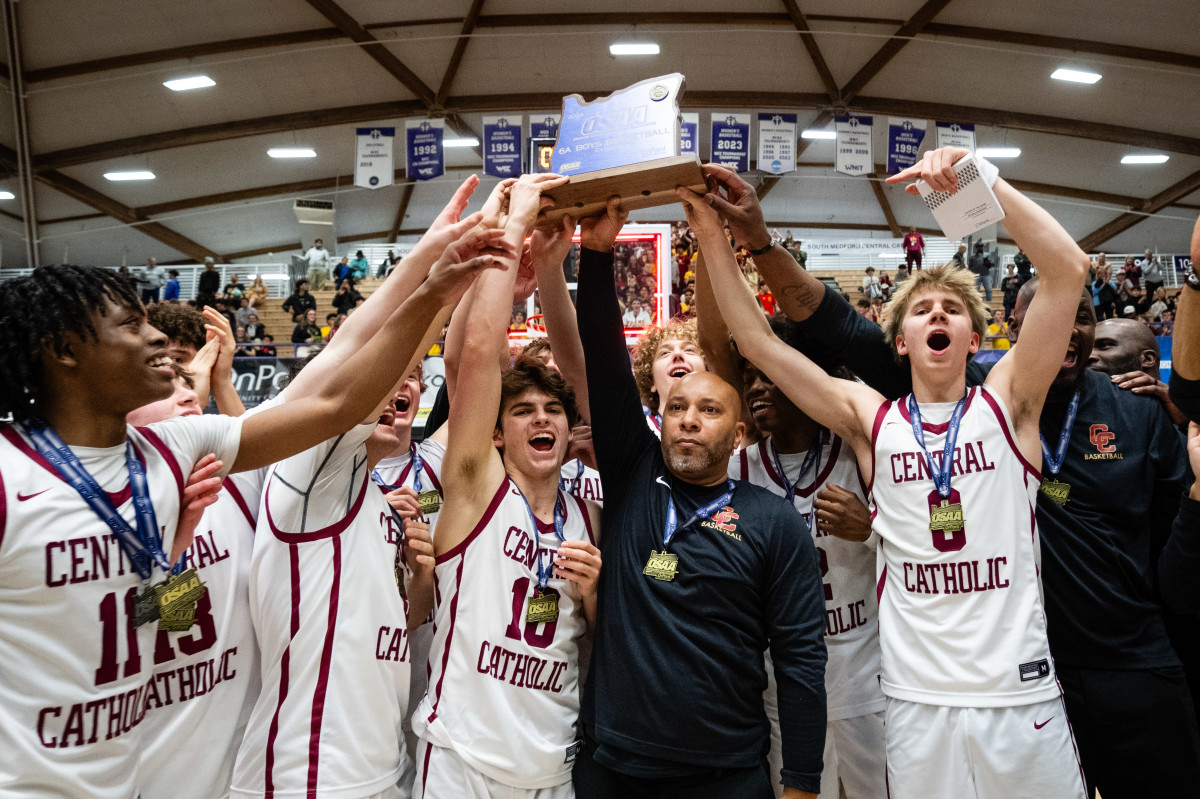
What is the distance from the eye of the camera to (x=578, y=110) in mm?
3016

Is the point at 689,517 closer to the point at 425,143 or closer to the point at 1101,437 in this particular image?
the point at 1101,437

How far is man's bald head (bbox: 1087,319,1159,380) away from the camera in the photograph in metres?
4.07

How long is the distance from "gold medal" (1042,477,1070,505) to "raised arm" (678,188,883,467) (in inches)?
27.3

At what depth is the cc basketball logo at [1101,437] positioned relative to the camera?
10.2ft

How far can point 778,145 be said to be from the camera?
17.8 m

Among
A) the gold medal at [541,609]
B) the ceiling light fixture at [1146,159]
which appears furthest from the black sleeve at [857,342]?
the ceiling light fixture at [1146,159]

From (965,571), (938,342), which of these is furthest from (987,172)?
(965,571)

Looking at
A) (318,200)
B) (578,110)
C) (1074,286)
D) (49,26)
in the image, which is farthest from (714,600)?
(318,200)

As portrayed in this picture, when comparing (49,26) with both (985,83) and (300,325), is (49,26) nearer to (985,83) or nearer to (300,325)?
(300,325)

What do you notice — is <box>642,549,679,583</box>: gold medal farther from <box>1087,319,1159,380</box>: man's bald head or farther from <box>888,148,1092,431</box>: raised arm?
<box>1087,319,1159,380</box>: man's bald head

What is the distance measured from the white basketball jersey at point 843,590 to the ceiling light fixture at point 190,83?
1699 cm

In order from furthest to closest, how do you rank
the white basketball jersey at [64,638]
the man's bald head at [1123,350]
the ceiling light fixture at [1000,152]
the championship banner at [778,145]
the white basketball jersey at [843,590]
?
the ceiling light fixture at [1000,152]
the championship banner at [778,145]
the man's bald head at [1123,350]
the white basketball jersey at [843,590]
the white basketball jersey at [64,638]

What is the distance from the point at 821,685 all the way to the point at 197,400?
8.22ft

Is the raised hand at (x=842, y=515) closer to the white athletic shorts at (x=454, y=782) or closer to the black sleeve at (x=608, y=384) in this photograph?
the black sleeve at (x=608, y=384)
